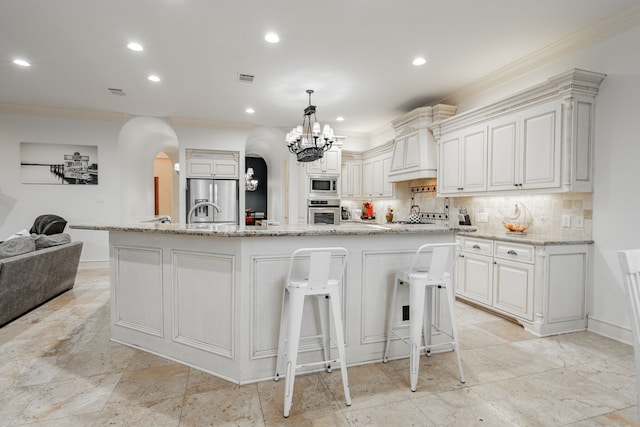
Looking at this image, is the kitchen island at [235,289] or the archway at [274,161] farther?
the archway at [274,161]

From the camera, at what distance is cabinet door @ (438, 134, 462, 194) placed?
4.38 metres

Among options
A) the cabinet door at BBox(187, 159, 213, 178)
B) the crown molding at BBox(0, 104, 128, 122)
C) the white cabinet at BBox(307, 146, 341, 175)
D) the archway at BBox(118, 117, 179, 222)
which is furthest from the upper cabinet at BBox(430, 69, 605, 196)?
the crown molding at BBox(0, 104, 128, 122)

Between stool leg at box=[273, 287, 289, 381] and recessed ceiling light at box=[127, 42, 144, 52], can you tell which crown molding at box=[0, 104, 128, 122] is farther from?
stool leg at box=[273, 287, 289, 381]

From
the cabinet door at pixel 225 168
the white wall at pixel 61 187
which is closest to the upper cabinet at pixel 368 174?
the cabinet door at pixel 225 168

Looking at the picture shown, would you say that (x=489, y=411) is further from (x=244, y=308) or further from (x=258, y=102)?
(x=258, y=102)

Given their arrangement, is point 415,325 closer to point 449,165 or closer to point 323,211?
point 449,165

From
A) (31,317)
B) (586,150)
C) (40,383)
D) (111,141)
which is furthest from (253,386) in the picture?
(111,141)

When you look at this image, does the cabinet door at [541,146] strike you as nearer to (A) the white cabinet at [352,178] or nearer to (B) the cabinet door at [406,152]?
(B) the cabinet door at [406,152]

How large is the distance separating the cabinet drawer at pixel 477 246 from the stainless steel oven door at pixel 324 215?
303cm

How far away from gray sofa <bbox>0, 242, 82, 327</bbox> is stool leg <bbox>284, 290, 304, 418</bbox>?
9.61 feet

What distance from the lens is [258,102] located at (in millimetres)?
5219

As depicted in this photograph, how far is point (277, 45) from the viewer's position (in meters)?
3.37

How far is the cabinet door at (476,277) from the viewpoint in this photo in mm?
3586

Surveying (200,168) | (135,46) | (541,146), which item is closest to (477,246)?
(541,146)
